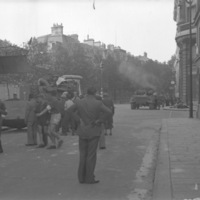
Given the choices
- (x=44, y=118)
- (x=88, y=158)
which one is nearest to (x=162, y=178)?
(x=88, y=158)

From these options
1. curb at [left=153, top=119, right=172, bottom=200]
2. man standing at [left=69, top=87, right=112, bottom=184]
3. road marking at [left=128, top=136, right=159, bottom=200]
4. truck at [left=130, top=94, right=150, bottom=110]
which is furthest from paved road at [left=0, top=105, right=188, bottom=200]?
truck at [left=130, top=94, right=150, bottom=110]

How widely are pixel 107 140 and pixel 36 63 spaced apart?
2498 centimetres

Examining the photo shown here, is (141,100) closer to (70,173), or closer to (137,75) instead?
(70,173)

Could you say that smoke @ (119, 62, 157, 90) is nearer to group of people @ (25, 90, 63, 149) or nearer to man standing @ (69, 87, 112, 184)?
group of people @ (25, 90, 63, 149)

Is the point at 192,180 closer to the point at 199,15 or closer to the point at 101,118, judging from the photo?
the point at 101,118

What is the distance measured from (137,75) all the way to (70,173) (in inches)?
2903

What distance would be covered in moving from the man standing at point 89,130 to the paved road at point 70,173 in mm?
320

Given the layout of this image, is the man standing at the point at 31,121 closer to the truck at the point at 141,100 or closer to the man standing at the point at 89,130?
the man standing at the point at 89,130

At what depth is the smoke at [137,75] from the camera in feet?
253

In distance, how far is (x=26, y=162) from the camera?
8898mm

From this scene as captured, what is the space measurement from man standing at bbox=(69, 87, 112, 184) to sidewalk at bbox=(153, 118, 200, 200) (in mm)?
1169

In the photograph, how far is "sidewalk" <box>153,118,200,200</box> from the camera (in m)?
5.95

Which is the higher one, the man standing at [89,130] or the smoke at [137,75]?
the smoke at [137,75]

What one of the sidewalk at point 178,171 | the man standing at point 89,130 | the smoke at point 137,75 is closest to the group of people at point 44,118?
the sidewalk at point 178,171
